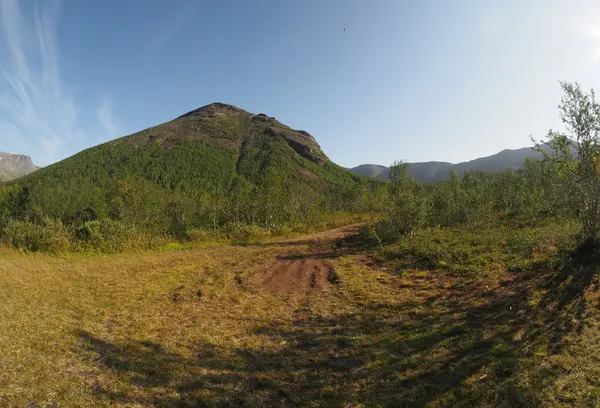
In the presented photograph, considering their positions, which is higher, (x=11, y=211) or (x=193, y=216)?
(x=11, y=211)

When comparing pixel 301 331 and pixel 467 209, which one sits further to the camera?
pixel 467 209

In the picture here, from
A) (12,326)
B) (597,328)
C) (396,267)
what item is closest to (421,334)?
(597,328)

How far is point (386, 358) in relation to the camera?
6133 mm

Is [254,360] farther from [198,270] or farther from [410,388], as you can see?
[198,270]

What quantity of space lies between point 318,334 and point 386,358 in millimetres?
2019

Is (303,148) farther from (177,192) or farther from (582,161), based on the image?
(582,161)

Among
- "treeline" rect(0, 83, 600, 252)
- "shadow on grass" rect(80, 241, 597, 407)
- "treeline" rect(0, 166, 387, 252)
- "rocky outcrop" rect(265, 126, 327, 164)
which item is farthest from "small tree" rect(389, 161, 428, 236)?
"rocky outcrop" rect(265, 126, 327, 164)

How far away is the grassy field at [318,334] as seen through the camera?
502 centimetres

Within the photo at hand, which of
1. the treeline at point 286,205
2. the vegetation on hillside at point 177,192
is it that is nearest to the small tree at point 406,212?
the treeline at point 286,205

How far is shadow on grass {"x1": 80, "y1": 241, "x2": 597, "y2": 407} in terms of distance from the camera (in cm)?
497

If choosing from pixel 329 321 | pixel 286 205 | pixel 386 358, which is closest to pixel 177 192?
pixel 286 205

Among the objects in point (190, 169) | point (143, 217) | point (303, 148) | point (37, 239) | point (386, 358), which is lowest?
point (386, 358)

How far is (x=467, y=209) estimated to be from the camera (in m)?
23.6

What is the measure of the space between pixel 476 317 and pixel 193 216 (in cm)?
4896
